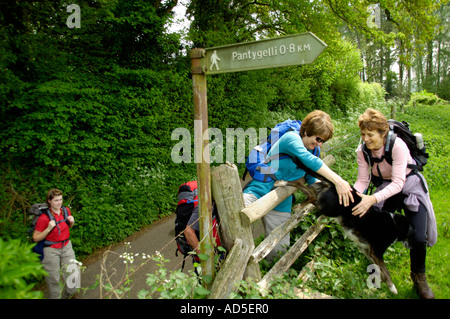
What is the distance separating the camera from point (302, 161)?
2.58 meters

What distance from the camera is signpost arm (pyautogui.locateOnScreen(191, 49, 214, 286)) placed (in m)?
2.23

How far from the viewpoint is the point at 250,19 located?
1014cm

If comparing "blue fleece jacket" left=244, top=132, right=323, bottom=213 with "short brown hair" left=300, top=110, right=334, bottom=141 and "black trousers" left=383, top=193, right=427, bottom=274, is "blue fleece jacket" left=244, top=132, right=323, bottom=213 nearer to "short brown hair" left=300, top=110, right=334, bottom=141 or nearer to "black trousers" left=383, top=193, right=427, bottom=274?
"short brown hair" left=300, top=110, right=334, bottom=141

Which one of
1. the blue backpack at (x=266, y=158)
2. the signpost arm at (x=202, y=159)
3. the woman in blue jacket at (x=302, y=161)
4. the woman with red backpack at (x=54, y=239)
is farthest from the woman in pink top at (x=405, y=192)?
the woman with red backpack at (x=54, y=239)

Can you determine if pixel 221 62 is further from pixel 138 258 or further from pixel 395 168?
pixel 138 258

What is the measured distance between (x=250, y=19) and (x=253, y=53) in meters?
9.26

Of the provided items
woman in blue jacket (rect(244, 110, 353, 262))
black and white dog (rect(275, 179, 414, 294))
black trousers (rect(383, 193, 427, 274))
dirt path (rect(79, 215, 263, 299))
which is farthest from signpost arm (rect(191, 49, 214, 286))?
black trousers (rect(383, 193, 427, 274))

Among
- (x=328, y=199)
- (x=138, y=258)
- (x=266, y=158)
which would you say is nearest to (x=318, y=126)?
(x=266, y=158)

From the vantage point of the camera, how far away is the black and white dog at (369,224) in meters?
2.54

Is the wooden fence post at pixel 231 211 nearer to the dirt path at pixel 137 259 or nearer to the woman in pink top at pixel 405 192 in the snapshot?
the woman in pink top at pixel 405 192

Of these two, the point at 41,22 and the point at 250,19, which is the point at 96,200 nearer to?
the point at 41,22

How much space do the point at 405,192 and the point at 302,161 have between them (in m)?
1.00
